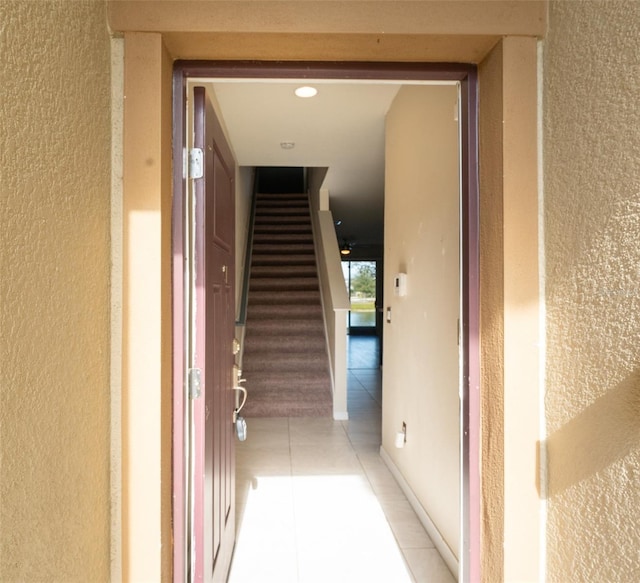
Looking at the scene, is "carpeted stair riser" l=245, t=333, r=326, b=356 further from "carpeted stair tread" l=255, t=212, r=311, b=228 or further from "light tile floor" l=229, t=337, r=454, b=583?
"carpeted stair tread" l=255, t=212, r=311, b=228

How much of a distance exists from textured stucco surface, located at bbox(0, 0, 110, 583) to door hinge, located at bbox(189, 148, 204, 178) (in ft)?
0.81

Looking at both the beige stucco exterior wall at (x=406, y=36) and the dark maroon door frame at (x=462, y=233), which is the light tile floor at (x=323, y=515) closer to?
the dark maroon door frame at (x=462, y=233)

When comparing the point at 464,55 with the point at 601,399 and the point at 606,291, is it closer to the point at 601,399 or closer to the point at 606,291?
the point at 606,291

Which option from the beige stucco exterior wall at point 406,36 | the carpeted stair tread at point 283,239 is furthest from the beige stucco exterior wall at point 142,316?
the carpeted stair tread at point 283,239

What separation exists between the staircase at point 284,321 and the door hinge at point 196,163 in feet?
11.2

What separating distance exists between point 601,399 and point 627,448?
4.5 inches

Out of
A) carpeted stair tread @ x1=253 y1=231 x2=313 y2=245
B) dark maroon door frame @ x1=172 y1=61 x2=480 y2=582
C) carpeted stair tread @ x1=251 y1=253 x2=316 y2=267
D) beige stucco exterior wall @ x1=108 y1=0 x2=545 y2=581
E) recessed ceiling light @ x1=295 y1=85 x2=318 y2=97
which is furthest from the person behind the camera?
carpeted stair tread @ x1=253 y1=231 x2=313 y2=245

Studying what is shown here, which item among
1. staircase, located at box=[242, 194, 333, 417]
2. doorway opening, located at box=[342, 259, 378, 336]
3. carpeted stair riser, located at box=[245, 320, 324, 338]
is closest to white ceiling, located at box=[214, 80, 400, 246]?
staircase, located at box=[242, 194, 333, 417]

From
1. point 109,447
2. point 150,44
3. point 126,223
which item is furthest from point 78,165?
point 109,447

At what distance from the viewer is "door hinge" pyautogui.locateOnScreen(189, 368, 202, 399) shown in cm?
131

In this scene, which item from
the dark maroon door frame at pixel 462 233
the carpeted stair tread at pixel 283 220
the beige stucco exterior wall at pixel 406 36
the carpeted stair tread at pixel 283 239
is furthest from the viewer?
the carpeted stair tread at pixel 283 220

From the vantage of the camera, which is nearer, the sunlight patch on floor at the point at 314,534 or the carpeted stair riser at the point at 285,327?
the sunlight patch on floor at the point at 314,534

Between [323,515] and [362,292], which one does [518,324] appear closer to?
[323,515]

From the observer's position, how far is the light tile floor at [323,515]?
6.46 feet
